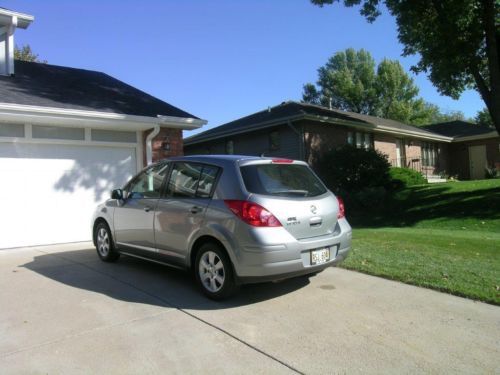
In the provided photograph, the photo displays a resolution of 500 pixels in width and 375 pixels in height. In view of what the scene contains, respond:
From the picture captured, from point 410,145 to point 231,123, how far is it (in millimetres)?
11234

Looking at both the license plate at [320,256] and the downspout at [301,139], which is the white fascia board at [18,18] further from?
the downspout at [301,139]

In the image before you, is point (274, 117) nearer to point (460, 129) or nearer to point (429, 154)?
point (429, 154)

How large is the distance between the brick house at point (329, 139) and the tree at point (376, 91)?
18.3 m

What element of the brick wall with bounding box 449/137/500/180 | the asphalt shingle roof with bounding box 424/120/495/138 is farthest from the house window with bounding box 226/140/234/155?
the asphalt shingle roof with bounding box 424/120/495/138

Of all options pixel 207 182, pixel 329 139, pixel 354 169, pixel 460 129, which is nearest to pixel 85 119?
pixel 207 182

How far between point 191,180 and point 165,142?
5.59 metres

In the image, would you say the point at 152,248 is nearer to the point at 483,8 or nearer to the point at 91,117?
the point at 91,117

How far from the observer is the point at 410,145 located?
27.1 m

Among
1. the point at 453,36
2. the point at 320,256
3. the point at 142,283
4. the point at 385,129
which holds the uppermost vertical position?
the point at 453,36

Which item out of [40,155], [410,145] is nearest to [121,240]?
[40,155]

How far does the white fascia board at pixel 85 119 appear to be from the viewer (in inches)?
339

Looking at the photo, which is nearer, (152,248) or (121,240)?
(152,248)

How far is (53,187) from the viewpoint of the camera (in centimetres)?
949

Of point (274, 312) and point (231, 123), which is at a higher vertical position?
point (231, 123)
